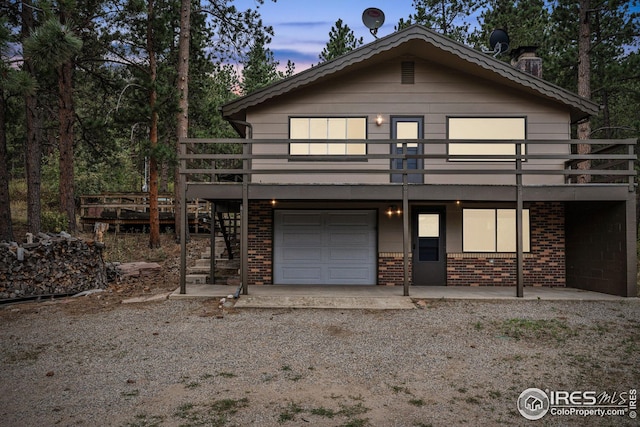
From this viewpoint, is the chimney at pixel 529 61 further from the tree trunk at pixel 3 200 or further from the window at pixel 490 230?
the tree trunk at pixel 3 200

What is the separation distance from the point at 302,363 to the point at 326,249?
6.07 metres

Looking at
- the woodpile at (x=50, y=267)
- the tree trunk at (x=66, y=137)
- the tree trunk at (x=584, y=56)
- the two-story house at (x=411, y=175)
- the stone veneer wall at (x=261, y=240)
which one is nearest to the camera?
the woodpile at (x=50, y=267)

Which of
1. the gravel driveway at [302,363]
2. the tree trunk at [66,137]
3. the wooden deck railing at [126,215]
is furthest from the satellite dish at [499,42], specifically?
the tree trunk at [66,137]

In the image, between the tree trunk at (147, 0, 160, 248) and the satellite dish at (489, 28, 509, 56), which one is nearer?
the satellite dish at (489, 28, 509, 56)

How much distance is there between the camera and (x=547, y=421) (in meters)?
4.05

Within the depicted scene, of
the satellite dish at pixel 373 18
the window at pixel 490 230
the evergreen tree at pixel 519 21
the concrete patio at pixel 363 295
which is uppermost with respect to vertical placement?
the evergreen tree at pixel 519 21

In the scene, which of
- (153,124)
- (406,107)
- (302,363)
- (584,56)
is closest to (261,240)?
(406,107)

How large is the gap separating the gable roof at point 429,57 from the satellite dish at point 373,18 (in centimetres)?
145

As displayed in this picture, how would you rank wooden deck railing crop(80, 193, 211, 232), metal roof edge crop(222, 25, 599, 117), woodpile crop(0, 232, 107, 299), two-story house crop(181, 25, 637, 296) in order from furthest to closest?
wooden deck railing crop(80, 193, 211, 232)
two-story house crop(181, 25, 637, 296)
metal roof edge crop(222, 25, 599, 117)
woodpile crop(0, 232, 107, 299)

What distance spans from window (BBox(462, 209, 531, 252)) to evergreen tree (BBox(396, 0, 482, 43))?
16.1 m

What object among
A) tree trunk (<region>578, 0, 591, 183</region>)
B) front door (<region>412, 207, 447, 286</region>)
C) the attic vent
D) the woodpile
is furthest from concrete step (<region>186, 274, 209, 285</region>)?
tree trunk (<region>578, 0, 591, 183</region>)

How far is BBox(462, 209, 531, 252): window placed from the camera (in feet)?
37.2

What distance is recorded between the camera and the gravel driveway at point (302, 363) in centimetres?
418

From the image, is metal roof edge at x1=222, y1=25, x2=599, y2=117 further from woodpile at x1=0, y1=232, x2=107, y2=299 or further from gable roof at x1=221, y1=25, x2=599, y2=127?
woodpile at x1=0, y1=232, x2=107, y2=299
